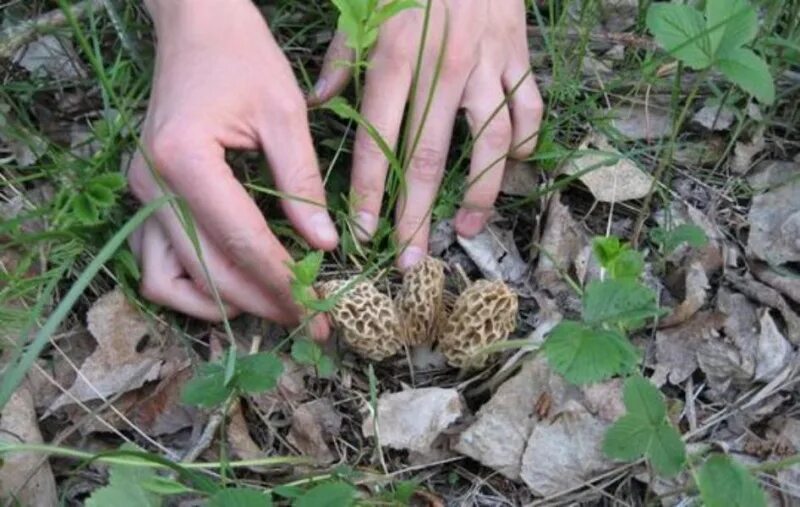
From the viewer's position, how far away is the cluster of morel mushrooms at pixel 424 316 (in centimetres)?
160

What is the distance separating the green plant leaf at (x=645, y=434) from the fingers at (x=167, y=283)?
69cm

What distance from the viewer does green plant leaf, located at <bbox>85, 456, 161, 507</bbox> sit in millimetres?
1278

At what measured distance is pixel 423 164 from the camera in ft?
5.96

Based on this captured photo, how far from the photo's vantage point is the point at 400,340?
167cm

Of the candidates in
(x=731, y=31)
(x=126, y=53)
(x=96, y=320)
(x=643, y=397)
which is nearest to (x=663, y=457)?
(x=643, y=397)

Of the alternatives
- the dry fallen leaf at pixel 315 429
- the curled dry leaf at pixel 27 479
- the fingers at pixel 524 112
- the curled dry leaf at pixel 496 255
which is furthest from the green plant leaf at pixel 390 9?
the curled dry leaf at pixel 27 479

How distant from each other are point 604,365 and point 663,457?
7.0 inches

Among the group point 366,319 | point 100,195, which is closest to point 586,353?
point 366,319

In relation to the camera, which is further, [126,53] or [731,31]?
[126,53]

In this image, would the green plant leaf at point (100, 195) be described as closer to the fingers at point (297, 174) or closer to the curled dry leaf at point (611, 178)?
the fingers at point (297, 174)

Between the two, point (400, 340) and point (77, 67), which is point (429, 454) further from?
point (77, 67)

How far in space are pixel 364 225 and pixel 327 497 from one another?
634 mm

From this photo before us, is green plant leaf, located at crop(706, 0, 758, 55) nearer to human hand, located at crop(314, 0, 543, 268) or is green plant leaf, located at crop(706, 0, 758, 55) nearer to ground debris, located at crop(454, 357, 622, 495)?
human hand, located at crop(314, 0, 543, 268)

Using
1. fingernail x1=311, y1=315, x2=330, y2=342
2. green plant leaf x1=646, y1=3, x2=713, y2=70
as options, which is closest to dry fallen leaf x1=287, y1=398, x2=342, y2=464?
fingernail x1=311, y1=315, x2=330, y2=342
